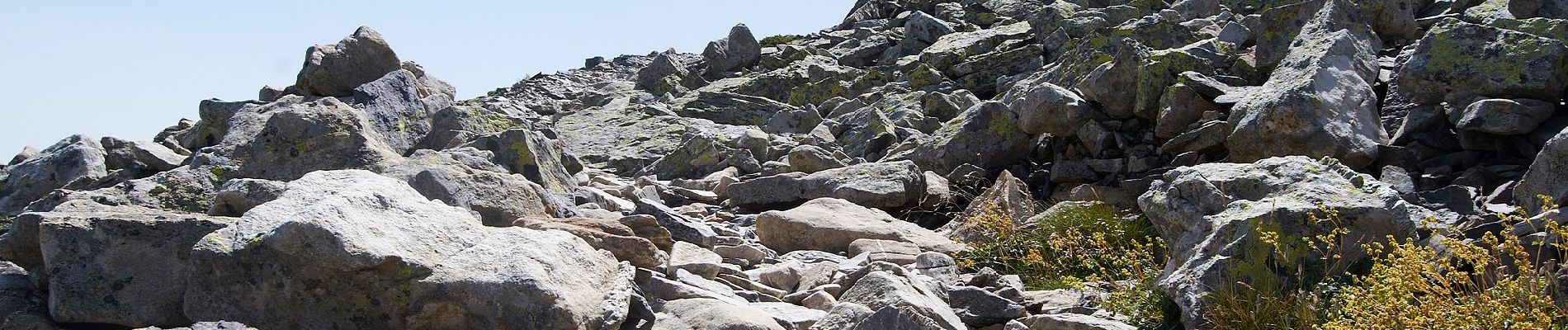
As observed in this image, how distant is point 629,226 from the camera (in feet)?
27.4

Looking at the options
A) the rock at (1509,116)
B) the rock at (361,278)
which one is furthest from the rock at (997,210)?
the rock at (361,278)

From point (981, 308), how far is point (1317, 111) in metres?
4.73

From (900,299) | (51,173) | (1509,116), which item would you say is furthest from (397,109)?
(1509,116)

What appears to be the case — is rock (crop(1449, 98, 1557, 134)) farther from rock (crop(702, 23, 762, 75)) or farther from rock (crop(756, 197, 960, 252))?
rock (crop(702, 23, 762, 75))

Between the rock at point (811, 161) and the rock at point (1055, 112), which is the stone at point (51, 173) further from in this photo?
the rock at point (1055, 112)

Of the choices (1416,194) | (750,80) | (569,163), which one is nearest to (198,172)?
(569,163)

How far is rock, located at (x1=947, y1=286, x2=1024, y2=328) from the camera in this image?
7.30m

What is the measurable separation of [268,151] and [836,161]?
7.89 m

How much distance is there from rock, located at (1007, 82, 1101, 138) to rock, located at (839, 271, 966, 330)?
6.80 meters

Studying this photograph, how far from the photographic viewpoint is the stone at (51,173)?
10359 mm

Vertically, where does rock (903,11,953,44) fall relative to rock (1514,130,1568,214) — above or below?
below

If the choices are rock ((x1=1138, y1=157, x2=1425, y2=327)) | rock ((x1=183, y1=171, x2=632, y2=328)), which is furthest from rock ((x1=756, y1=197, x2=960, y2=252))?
rock ((x1=183, y1=171, x2=632, y2=328))

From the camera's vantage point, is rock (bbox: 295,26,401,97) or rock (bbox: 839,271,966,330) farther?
rock (bbox: 295,26,401,97)

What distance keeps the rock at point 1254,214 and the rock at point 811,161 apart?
7.04 m
